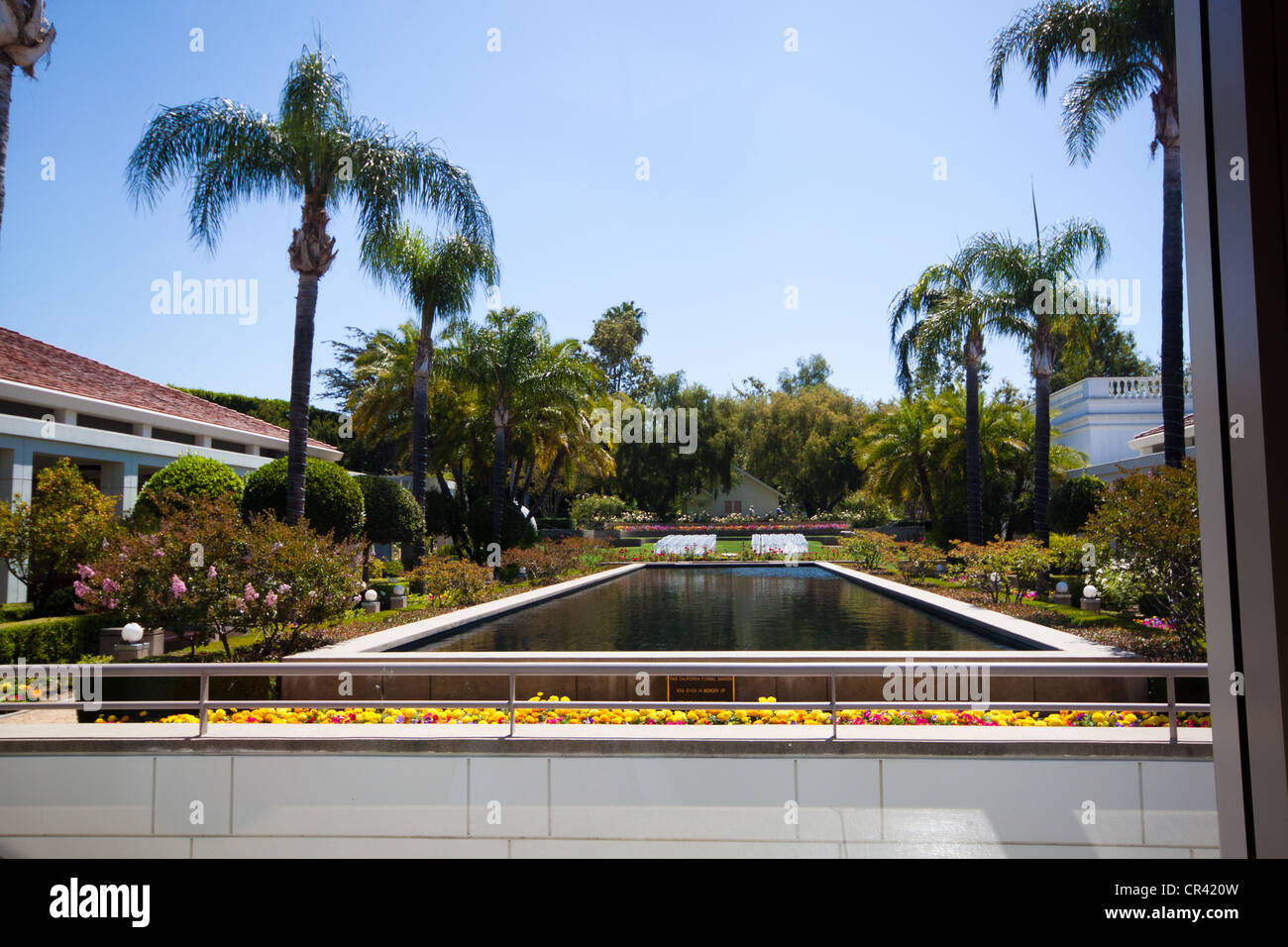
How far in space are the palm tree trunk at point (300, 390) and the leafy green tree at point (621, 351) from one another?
35.3m

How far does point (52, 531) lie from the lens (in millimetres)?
10422

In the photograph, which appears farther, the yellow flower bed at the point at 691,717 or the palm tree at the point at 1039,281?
the palm tree at the point at 1039,281

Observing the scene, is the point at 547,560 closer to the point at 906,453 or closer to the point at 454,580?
the point at 454,580

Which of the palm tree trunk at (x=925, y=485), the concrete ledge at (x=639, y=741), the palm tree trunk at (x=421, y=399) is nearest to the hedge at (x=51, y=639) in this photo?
the concrete ledge at (x=639, y=741)

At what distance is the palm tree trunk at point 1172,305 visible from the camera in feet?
33.7

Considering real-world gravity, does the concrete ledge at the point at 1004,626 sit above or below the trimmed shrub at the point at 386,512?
below

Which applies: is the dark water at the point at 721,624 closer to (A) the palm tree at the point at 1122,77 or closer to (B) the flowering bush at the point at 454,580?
(B) the flowering bush at the point at 454,580

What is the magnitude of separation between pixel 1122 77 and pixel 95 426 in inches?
736

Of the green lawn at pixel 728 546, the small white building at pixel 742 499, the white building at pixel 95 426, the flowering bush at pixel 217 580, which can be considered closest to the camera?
the flowering bush at pixel 217 580

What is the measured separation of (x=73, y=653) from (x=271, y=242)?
21.6ft

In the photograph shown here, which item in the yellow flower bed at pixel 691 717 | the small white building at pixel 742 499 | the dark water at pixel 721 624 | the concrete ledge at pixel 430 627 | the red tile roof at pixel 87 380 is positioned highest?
the red tile roof at pixel 87 380

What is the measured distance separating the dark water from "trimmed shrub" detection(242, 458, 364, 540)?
3298 mm

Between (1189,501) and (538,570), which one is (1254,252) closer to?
(1189,501)

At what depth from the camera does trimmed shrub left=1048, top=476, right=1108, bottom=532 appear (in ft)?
47.7
